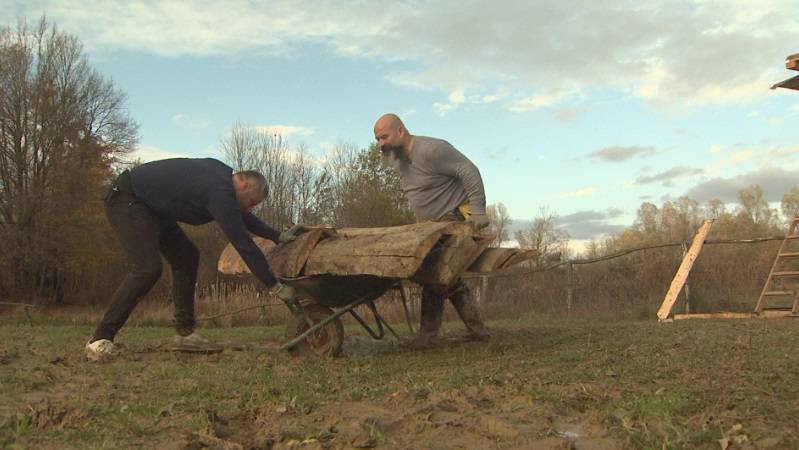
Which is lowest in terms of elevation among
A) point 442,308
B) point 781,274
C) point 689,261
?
point 442,308

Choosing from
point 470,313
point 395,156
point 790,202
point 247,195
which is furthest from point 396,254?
point 790,202

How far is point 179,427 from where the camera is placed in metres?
2.86

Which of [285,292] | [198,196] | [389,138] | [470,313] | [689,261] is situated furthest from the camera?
[689,261]

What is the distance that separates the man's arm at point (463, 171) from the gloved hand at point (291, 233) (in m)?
1.24

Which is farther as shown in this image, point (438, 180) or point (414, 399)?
point (438, 180)

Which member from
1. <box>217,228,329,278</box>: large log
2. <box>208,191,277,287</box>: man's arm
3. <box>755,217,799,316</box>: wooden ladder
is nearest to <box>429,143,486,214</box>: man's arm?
<box>217,228,329,278</box>: large log

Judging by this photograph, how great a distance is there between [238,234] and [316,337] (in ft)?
3.56

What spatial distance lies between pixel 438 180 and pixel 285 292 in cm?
180

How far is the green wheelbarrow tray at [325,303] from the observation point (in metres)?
5.05

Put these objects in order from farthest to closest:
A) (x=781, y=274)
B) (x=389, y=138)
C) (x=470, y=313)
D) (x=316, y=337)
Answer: (x=781, y=274) → (x=470, y=313) → (x=389, y=138) → (x=316, y=337)

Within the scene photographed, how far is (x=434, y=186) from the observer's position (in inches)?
231

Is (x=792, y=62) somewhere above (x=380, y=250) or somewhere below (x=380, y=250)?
above

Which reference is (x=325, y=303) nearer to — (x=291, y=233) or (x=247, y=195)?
(x=291, y=233)

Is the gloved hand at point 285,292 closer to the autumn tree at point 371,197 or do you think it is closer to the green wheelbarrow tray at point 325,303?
the green wheelbarrow tray at point 325,303
